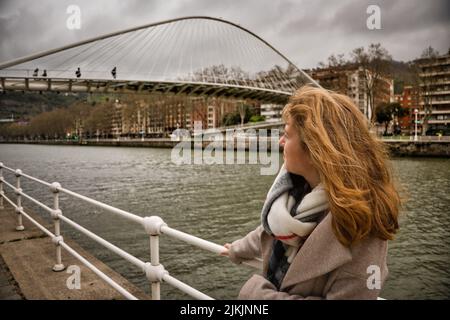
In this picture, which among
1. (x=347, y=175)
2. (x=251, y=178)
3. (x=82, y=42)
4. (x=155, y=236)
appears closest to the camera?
(x=347, y=175)

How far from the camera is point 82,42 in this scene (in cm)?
1219

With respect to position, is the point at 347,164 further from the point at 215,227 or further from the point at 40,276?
the point at 215,227

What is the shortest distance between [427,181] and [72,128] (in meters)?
111

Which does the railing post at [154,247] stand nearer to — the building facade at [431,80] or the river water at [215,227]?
the river water at [215,227]

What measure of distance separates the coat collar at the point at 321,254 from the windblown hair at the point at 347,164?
0.02 m

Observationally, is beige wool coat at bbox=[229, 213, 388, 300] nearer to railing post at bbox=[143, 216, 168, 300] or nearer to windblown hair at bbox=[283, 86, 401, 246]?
windblown hair at bbox=[283, 86, 401, 246]

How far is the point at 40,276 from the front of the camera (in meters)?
3.43

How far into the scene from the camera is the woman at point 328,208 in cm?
100

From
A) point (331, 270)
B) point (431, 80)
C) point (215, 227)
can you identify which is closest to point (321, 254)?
point (331, 270)

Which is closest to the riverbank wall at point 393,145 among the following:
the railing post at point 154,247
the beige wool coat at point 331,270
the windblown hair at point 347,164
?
the railing post at point 154,247

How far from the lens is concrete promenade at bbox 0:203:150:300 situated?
121 inches

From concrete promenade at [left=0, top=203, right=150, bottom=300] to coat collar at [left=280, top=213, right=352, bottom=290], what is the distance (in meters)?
2.38
